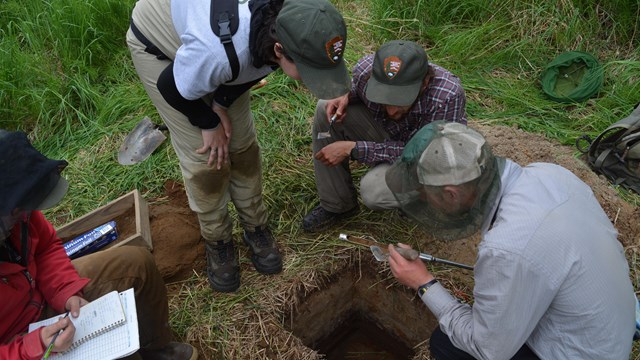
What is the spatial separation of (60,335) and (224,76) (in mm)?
1069

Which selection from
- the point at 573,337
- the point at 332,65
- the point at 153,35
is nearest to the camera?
the point at 573,337

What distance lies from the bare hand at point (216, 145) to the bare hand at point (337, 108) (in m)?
0.64

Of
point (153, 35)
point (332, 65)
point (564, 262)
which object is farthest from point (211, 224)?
point (564, 262)

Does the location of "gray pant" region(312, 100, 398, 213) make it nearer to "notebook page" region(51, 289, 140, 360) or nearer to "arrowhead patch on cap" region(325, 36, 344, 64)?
"arrowhead patch on cap" region(325, 36, 344, 64)

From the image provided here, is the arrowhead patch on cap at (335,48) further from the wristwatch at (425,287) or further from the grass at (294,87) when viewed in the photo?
the grass at (294,87)

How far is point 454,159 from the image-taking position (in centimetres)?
143

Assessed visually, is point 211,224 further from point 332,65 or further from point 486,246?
point 486,246

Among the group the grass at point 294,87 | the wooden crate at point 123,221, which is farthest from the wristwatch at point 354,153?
the wooden crate at point 123,221

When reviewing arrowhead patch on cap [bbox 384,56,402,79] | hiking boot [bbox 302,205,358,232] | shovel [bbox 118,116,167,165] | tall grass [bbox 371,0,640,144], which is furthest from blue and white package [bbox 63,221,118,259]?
tall grass [bbox 371,0,640,144]

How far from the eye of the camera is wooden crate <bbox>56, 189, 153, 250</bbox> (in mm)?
2818

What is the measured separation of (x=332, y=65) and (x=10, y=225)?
1.22 meters

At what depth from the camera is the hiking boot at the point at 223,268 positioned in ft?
8.78

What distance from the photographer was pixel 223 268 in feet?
8.81

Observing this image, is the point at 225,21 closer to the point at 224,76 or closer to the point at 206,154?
the point at 224,76
